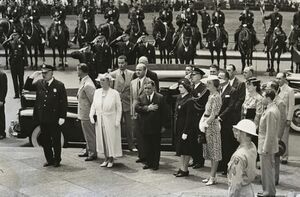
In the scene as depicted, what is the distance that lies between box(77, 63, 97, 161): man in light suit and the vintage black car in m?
1.07

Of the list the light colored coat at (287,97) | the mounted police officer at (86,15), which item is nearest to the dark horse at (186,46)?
the mounted police officer at (86,15)

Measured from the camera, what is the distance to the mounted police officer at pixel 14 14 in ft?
86.1

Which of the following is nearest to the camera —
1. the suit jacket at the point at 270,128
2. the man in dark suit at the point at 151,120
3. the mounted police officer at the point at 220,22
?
the suit jacket at the point at 270,128

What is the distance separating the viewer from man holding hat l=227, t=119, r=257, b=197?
7871 millimetres

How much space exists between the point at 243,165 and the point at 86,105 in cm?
501

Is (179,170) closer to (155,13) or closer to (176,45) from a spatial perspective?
(176,45)

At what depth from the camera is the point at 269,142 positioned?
967 centimetres

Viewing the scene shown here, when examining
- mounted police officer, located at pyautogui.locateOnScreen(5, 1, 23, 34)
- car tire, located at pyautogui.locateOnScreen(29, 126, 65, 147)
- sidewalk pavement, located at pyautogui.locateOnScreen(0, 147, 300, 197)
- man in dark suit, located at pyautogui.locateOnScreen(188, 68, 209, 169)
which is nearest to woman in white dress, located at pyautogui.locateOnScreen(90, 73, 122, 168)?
sidewalk pavement, located at pyautogui.locateOnScreen(0, 147, 300, 197)

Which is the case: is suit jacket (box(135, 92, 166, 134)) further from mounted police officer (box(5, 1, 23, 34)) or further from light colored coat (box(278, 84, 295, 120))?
mounted police officer (box(5, 1, 23, 34))

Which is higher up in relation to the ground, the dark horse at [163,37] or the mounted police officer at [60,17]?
the mounted police officer at [60,17]

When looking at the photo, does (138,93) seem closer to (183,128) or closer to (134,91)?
(134,91)

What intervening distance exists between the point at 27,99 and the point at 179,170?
13.6 feet

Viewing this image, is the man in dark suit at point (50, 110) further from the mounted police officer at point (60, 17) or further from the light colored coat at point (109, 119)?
the mounted police officer at point (60, 17)

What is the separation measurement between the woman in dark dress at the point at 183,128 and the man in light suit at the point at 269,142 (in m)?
1.47
